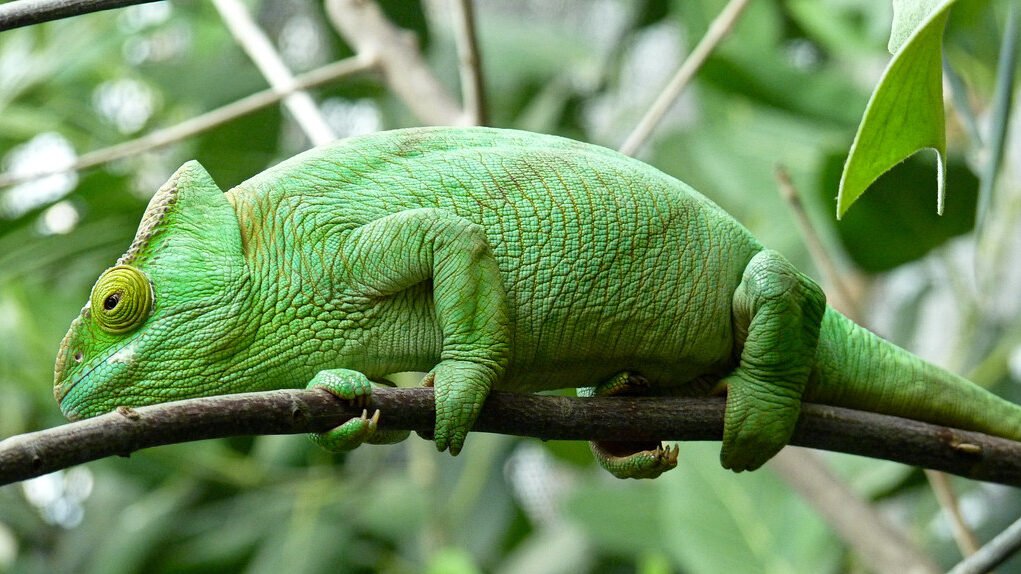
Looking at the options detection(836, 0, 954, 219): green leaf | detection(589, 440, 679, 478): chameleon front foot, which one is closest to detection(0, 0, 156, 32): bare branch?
detection(836, 0, 954, 219): green leaf

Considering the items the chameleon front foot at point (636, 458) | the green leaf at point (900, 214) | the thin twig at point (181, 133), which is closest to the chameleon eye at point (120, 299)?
the chameleon front foot at point (636, 458)

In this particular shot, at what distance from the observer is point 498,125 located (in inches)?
125

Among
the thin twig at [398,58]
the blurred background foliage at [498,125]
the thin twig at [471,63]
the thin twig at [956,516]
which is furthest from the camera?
the blurred background foliage at [498,125]

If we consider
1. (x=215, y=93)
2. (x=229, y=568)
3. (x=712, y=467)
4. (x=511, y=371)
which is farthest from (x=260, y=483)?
(x=511, y=371)

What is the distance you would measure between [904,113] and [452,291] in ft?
1.60

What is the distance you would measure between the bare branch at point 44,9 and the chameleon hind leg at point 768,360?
0.78 meters

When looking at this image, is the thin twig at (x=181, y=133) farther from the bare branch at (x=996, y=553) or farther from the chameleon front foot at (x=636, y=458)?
the bare branch at (x=996, y=553)

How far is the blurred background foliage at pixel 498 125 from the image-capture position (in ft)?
8.32

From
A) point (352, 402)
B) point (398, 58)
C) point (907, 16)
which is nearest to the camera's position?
point (907, 16)

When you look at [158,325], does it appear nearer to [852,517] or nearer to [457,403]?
[457,403]

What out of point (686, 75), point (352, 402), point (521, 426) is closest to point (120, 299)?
point (352, 402)

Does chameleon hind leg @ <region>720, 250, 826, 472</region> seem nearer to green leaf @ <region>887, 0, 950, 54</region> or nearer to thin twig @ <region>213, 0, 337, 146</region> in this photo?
green leaf @ <region>887, 0, 950, 54</region>

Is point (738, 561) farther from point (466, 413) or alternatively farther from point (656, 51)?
point (656, 51)

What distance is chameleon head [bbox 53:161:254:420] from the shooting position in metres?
1.15
